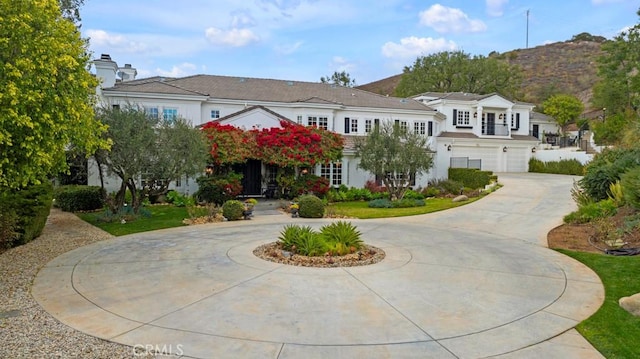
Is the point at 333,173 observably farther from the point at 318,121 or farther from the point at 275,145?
the point at 275,145

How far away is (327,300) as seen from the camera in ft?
24.1

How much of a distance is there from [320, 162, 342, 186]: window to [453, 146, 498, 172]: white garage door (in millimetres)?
12256

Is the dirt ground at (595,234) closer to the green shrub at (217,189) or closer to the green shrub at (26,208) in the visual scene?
the green shrub at (217,189)

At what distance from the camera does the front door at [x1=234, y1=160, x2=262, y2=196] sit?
25750 mm

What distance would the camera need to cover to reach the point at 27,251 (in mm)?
11016

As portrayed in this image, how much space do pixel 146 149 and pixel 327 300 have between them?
11.4 m

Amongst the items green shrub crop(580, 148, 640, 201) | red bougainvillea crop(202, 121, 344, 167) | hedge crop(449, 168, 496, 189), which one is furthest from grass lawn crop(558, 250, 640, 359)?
hedge crop(449, 168, 496, 189)

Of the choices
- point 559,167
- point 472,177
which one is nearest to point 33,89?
point 472,177

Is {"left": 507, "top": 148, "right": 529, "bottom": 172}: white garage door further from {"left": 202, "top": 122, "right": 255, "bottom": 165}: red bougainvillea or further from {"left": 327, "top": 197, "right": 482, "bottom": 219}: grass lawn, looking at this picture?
{"left": 202, "top": 122, "right": 255, "bottom": 165}: red bougainvillea

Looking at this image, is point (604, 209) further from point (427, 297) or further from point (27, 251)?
point (27, 251)

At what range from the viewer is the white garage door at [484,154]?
117ft

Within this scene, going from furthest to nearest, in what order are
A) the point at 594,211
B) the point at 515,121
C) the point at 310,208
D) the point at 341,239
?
the point at 515,121
the point at 310,208
the point at 594,211
the point at 341,239

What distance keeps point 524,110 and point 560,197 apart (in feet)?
67.3

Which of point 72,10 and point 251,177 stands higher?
point 72,10
